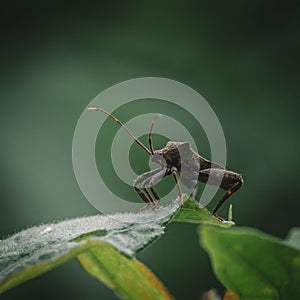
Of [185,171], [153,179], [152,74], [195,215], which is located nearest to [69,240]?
[195,215]

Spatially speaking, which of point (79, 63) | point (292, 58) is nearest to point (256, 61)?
point (292, 58)

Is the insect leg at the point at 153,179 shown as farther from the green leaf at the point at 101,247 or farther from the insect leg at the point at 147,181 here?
the green leaf at the point at 101,247

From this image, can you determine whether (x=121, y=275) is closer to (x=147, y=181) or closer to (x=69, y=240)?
(x=69, y=240)

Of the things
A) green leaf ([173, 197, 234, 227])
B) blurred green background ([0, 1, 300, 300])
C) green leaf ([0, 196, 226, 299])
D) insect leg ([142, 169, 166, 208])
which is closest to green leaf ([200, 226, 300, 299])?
green leaf ([0, 196, 226, 299])

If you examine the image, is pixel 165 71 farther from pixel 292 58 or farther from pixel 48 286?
pixel 48 286

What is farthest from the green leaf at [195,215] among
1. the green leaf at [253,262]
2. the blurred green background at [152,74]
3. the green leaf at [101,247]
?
the blurred green background at [152,74]

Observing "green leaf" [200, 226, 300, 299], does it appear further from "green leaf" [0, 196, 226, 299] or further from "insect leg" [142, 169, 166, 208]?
"insect leg" [142, 169, 166, 208]
